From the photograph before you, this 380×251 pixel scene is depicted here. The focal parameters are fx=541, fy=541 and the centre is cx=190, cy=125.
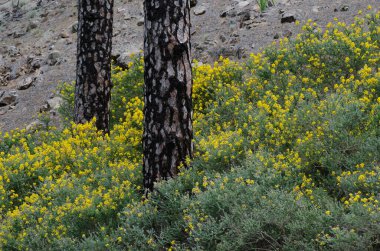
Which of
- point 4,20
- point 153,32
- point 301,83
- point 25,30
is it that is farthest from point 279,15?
point 4,20

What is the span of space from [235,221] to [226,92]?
3.24m

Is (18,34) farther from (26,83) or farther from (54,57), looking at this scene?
(26,83)

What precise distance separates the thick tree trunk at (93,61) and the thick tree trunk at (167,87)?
276cm

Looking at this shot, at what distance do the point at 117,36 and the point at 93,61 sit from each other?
18.7 ft

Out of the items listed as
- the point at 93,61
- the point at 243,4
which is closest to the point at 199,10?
the point at 243,4

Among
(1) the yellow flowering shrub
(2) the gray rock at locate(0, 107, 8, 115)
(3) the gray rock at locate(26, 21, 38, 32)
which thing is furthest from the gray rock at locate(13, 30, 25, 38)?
(1) the yellow flowering shrub

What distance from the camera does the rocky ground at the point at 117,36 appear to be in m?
10.3

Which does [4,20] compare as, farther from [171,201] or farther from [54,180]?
[171,201]

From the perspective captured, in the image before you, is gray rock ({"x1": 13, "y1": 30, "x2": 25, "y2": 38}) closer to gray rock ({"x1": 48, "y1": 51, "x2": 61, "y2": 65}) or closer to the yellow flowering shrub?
gray rock ({"x1": 48, "y1": 51, "x2": 61, "y2": 65})

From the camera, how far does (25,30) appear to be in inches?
659

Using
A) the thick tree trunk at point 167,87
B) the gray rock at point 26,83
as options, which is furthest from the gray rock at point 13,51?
the thick tree trunk at point 167,87

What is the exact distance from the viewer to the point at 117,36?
536 inches

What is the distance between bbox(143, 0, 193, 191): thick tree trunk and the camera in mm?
5363

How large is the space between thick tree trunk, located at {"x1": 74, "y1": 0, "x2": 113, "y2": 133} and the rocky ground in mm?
2849
